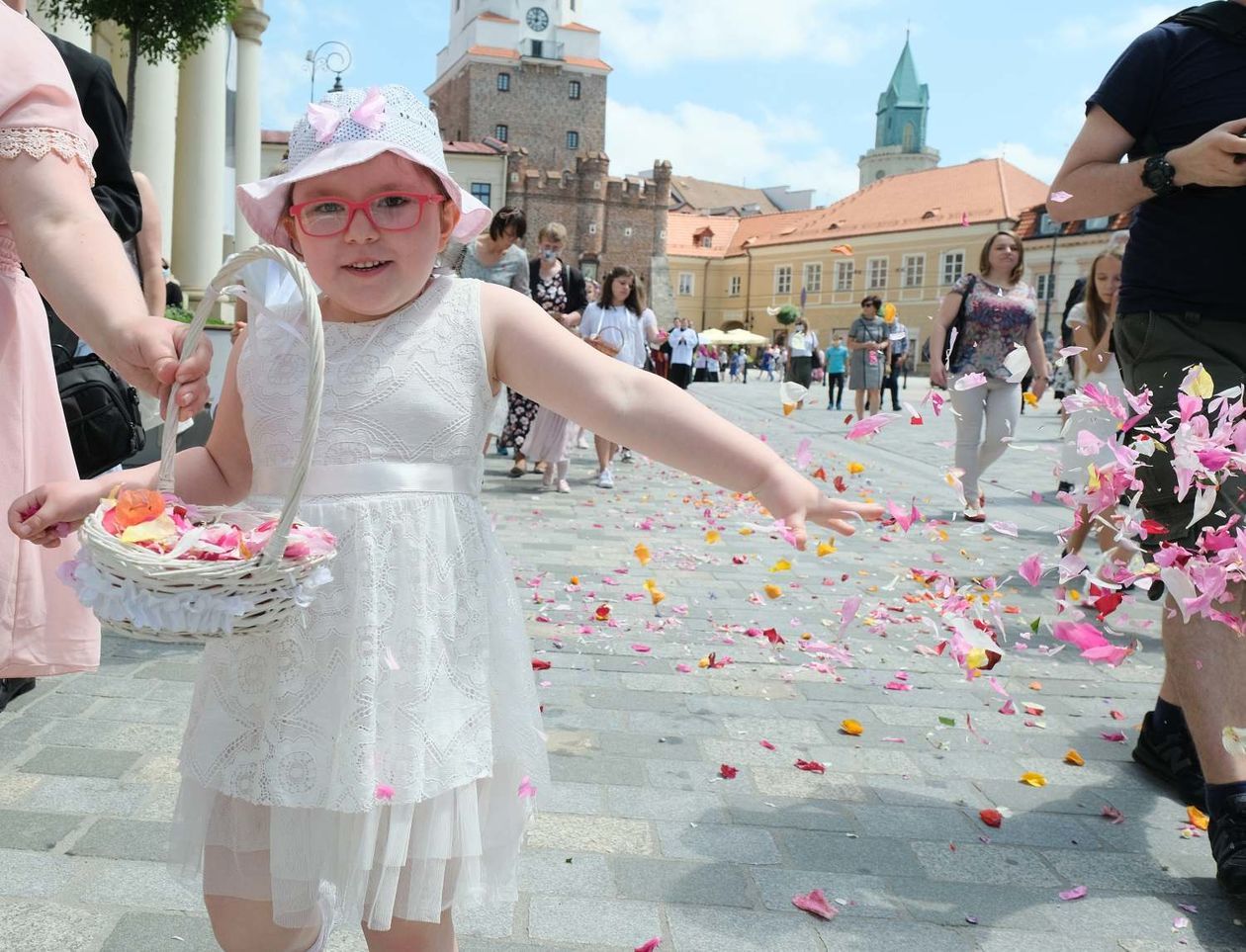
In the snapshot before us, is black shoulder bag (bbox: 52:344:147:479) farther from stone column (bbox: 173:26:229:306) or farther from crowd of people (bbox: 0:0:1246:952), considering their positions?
stone column (bbox: 173:26:229:306)

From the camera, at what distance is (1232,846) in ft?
8.55

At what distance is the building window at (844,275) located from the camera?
67062 millimetres

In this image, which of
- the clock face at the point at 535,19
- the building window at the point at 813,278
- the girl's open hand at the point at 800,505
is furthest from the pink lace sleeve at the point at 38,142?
the clock face at the point at 535,19

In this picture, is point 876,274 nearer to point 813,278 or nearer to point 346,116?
point 813,278

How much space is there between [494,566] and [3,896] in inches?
58.9

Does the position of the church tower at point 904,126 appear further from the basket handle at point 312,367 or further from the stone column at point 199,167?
the basket handle at point 312,367

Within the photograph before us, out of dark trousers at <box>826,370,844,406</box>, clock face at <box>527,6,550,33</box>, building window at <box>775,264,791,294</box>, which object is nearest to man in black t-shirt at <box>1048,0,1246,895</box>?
dark trousers at <box>826,370,844,406</box>

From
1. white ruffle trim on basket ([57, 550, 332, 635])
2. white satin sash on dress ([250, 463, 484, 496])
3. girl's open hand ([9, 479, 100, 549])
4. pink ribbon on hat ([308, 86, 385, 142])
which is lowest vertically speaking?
white ruffle trim on basket ([57, 550, 332, 635])

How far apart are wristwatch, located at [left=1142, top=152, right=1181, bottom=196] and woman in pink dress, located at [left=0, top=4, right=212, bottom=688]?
2429 mm

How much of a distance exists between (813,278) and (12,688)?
228 feet

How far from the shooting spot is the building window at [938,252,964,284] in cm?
5984

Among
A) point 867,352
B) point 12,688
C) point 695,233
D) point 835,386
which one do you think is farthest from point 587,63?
point 12,688

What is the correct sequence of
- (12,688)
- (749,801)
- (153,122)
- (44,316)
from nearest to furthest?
1. (44,316)
2. (749,801)
3. (12,688)
4. (153,122)

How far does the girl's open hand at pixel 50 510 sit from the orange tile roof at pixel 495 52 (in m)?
74.9
